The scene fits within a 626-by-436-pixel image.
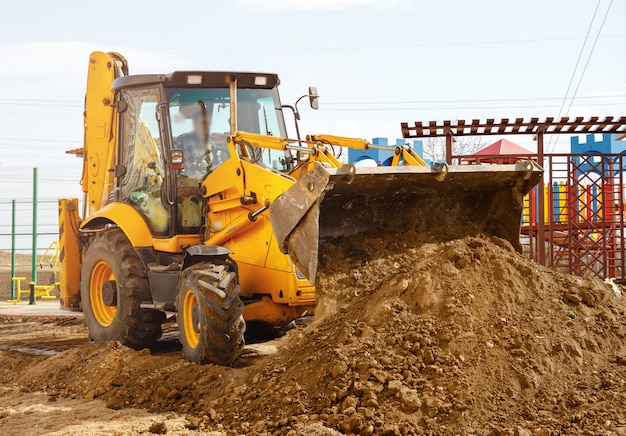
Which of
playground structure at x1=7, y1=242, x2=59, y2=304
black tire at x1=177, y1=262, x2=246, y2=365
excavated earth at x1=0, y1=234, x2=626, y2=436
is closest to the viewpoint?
excavated earth at x1=0, y1=234, x2=626, y2=436

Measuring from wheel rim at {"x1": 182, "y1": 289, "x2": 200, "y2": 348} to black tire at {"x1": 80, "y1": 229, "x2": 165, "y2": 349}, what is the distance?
1155 millimetres

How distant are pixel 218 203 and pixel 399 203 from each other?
1.93 meters

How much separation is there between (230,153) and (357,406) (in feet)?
10.9

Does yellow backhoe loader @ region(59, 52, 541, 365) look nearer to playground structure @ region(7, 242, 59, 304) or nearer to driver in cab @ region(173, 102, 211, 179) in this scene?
driver in cab @ region(173, 102, 211, 179)

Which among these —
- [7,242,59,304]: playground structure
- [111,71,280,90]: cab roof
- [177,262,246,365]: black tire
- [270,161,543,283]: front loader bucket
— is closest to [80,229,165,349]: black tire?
[177,262,246,365]: black tire

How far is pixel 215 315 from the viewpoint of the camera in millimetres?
6969

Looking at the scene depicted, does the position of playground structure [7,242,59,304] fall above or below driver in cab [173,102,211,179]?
below

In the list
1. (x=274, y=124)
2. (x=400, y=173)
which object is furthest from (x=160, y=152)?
(x=400, y=173)

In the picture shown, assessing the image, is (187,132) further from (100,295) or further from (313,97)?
(100,295)

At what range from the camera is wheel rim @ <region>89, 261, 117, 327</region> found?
9.39m

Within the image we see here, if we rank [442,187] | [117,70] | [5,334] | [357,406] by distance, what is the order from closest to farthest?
[357,406] → [442,187] → [117,70] → [5,334]

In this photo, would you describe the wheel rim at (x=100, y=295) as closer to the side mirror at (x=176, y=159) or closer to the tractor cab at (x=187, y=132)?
the tractor cab at (x=187, y=132)

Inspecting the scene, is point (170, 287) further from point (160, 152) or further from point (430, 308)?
point (430, 308)

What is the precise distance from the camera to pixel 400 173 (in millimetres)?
6883
